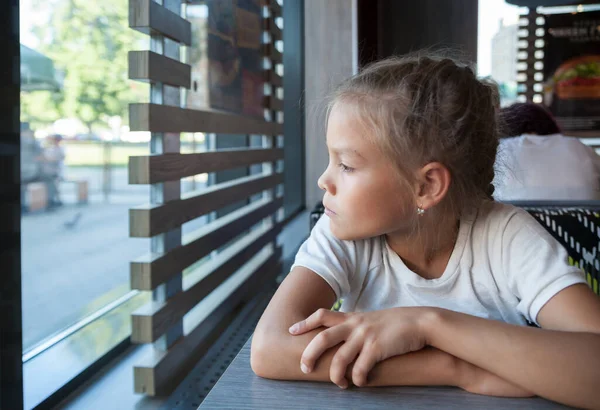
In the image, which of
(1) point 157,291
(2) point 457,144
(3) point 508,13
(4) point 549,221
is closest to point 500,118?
(2) point 457,144

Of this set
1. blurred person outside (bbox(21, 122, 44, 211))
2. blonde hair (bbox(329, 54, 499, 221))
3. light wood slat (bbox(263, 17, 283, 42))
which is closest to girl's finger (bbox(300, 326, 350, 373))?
blonde hair (bbox(329, 54, 499, 221))

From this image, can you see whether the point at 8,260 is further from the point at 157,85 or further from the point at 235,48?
the point at 235,48

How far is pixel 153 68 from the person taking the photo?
5.75 feet

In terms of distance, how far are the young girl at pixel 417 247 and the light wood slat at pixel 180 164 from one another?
2.84 ft

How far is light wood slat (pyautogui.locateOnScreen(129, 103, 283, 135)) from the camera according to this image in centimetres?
174

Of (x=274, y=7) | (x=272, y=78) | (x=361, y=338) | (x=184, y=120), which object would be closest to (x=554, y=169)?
(x=184, y=120)

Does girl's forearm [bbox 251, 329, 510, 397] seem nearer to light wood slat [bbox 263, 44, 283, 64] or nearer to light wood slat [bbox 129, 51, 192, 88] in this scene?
light wood slat [bbox 129, 51, 192, 88]

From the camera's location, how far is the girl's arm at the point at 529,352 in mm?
659

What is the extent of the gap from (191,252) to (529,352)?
164 centimetres

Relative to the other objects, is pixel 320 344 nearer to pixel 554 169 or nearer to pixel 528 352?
pixel 528 352

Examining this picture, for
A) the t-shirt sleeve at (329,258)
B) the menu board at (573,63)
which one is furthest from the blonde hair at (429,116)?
the menu board at (573,63)

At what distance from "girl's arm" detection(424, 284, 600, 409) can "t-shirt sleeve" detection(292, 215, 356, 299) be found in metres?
0.23

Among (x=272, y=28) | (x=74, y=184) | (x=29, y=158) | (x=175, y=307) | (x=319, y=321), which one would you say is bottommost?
(x=175, y=307)

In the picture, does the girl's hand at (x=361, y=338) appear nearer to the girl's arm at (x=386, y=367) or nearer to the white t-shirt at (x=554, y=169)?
the girl's arm at (x=386, y=367)
